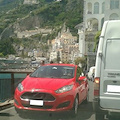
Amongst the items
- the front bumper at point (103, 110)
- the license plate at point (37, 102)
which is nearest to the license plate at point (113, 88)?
the front bumper at point (103, 110)

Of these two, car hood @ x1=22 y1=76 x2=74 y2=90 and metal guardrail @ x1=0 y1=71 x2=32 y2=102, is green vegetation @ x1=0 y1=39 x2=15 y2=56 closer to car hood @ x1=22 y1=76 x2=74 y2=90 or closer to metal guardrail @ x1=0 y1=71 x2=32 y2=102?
metal guardrail @ x1=0 y1=71 x2=32 y2=102

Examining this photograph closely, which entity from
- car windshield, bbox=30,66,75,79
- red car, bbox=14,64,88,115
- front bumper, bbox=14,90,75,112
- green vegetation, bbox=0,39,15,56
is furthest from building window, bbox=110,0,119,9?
green vegetation, bbox=0,39,15,56

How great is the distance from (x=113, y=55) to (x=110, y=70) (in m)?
0.36

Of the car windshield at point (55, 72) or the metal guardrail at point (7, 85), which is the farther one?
the metal guardrail at point (7, 85)

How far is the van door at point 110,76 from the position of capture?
6.12 meters

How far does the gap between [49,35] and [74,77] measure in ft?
578

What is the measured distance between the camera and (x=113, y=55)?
6172 mm

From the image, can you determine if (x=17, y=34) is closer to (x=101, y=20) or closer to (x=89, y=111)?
(x=101, y=20)

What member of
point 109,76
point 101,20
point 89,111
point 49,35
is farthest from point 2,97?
point 49,35

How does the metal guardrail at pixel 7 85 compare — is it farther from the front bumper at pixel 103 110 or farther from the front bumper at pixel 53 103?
the front bumper at pixel 103 110

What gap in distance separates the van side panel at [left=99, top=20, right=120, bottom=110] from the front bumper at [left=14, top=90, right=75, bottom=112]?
1156mm

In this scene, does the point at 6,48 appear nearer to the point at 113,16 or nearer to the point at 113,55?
the point at 113,16

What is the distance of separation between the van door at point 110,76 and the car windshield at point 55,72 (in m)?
1.94

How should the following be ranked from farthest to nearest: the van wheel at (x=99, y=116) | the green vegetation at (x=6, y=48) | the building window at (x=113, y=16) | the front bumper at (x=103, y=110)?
the green vegetation at (x=6, y=48) < the building window at (x=113, y=16) < the van wheel at (x=99, y=116) < the front bumper at (x=103, y=110)
